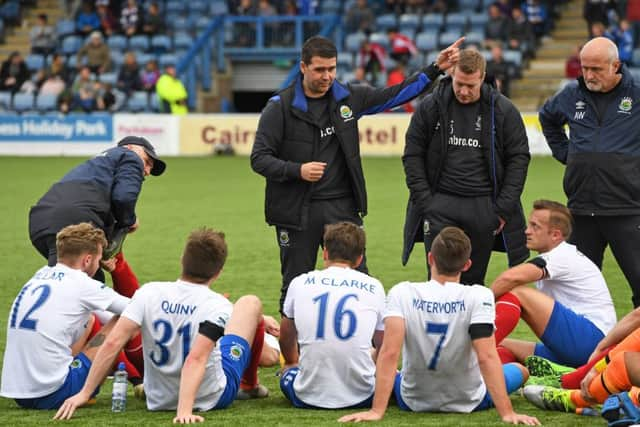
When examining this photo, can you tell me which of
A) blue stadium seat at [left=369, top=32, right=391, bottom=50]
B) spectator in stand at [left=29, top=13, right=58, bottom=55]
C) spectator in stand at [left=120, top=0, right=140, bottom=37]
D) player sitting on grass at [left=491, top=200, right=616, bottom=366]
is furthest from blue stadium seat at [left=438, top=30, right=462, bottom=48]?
player sitting on grass at [left=491, top=200, right=616, bottom=366]

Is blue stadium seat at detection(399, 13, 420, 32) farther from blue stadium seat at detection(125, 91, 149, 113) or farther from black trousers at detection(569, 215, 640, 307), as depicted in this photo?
black trousers at detection(569, 215, 640, 307)

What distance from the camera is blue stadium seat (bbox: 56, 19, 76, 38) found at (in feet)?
105

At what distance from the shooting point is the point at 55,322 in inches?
240

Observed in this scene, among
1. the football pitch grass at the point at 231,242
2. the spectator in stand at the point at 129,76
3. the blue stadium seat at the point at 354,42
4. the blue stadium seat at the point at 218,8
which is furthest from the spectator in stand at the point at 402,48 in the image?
the spectator in stand at the point at 129,76

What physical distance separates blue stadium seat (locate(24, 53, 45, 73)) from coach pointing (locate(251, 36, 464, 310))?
24235 millimetres

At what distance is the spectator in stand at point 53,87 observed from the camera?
28.6 m

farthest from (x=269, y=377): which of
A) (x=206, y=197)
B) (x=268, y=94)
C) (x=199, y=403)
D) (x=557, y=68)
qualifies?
(x=268, y=94)

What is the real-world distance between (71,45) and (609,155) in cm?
2521

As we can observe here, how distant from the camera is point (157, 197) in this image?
18.2 meters

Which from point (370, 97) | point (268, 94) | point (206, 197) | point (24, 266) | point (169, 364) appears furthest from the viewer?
point (268, 94)

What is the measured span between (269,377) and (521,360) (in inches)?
56.8

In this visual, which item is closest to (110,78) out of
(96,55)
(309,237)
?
(96,55)

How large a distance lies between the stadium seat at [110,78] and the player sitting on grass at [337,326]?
23.5 m

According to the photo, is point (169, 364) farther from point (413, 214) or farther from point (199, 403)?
point (413, 214)
